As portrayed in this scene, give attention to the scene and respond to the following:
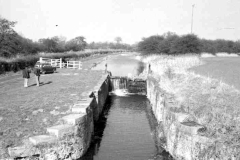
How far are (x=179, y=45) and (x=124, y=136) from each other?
2881cm

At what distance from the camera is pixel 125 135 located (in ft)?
40.1

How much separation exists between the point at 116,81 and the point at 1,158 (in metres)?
19.3

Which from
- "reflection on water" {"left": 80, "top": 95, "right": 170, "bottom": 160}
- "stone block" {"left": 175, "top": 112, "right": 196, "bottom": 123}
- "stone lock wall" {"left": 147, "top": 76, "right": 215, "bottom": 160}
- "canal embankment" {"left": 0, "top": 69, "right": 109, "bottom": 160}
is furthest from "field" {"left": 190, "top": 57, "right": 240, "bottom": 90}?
"canal embankment" {"left": 0, "top": 69, "right": 109, "bottom": 160}

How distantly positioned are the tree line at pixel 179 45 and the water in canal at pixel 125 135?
849 inches

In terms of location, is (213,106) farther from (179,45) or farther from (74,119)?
(179,45)

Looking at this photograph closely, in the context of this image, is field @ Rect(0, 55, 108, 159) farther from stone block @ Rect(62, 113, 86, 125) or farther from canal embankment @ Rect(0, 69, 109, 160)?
stone block @ Rect(62, 113, 86, 125)

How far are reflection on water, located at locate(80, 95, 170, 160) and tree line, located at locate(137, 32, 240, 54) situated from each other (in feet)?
72.0

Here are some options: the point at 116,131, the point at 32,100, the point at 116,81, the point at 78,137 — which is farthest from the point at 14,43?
the point at 78,137

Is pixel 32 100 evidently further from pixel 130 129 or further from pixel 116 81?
pixel 116 81

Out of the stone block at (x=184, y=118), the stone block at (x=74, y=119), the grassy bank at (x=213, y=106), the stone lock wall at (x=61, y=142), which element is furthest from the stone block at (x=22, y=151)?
the grassy bank at (x=213, y=106)

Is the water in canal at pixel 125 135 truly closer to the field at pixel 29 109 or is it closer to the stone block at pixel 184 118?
the stone block at pixel 184 118

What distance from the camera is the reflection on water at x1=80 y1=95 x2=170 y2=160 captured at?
32.5ft

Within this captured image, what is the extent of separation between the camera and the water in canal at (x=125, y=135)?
9938mm

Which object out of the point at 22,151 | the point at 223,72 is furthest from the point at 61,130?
the point at 223,72
